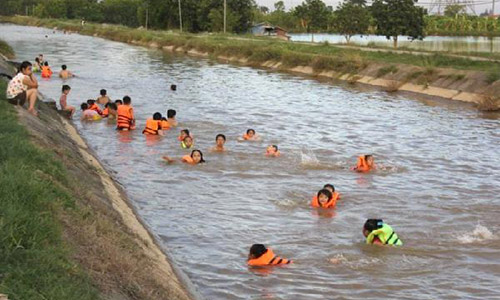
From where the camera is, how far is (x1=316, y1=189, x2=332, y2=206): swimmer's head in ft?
41.1

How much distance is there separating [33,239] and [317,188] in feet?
29.5

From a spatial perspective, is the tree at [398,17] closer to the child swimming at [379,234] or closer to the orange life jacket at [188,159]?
the orange life jacket at [188,159]

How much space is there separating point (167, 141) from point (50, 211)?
489 inches

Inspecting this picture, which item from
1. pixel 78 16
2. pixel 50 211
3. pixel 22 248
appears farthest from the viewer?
pixel 78 16

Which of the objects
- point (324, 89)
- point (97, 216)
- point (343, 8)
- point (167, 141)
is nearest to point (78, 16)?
point (343, 8)

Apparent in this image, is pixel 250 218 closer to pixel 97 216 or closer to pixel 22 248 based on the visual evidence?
pixel 97 216

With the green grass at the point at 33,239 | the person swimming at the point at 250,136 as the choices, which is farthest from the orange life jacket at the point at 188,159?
the green grass at the point at 33,239

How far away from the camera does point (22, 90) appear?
1543 cm

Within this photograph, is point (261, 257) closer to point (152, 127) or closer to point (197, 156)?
point (197, 156)

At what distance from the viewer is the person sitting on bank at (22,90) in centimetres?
1530

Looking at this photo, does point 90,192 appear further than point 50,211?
Yes

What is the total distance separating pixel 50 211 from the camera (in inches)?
291

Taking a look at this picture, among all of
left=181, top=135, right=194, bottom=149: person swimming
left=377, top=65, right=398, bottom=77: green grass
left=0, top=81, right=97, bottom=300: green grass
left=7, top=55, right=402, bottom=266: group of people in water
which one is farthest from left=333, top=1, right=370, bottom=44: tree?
left=0, top=81, right=97, bottom=300: green grass

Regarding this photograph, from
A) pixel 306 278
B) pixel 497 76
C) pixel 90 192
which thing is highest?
pixel 497 76
